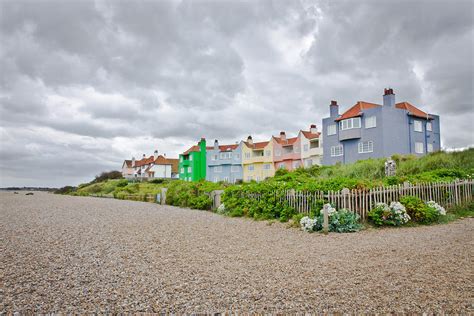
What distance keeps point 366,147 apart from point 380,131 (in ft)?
8.36

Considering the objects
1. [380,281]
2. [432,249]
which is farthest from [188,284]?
[432,249]

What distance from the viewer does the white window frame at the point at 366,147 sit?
3478 centimetres

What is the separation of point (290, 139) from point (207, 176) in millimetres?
19259

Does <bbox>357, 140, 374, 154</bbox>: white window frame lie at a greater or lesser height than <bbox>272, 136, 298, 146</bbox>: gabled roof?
lesser

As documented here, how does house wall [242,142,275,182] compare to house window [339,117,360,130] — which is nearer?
house window [339,117,360,130]

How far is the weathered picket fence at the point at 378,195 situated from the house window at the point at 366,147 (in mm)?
20757

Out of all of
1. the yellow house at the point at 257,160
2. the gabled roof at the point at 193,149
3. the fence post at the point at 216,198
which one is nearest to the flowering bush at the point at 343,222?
the fence post at the point at 216,198

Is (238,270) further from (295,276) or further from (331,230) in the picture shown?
(331,230)

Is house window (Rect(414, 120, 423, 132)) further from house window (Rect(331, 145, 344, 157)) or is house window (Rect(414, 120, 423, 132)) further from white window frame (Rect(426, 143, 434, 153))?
house window (Rect(331, 145, 344, 157))

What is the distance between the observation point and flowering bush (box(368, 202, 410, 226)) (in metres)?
11.1

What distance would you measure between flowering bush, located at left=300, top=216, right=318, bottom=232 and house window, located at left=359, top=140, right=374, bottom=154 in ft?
87.9

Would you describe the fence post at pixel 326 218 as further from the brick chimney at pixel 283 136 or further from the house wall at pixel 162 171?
the house wall at pixel 162 171

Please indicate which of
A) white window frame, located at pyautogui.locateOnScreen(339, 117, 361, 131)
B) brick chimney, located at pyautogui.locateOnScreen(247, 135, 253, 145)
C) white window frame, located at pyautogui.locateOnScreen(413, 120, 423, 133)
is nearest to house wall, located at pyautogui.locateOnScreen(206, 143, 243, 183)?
brick chimney, located at pyautogui.locateOnScreen(247, 135, 253, 145)

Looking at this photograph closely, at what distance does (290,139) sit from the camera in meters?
53.4
